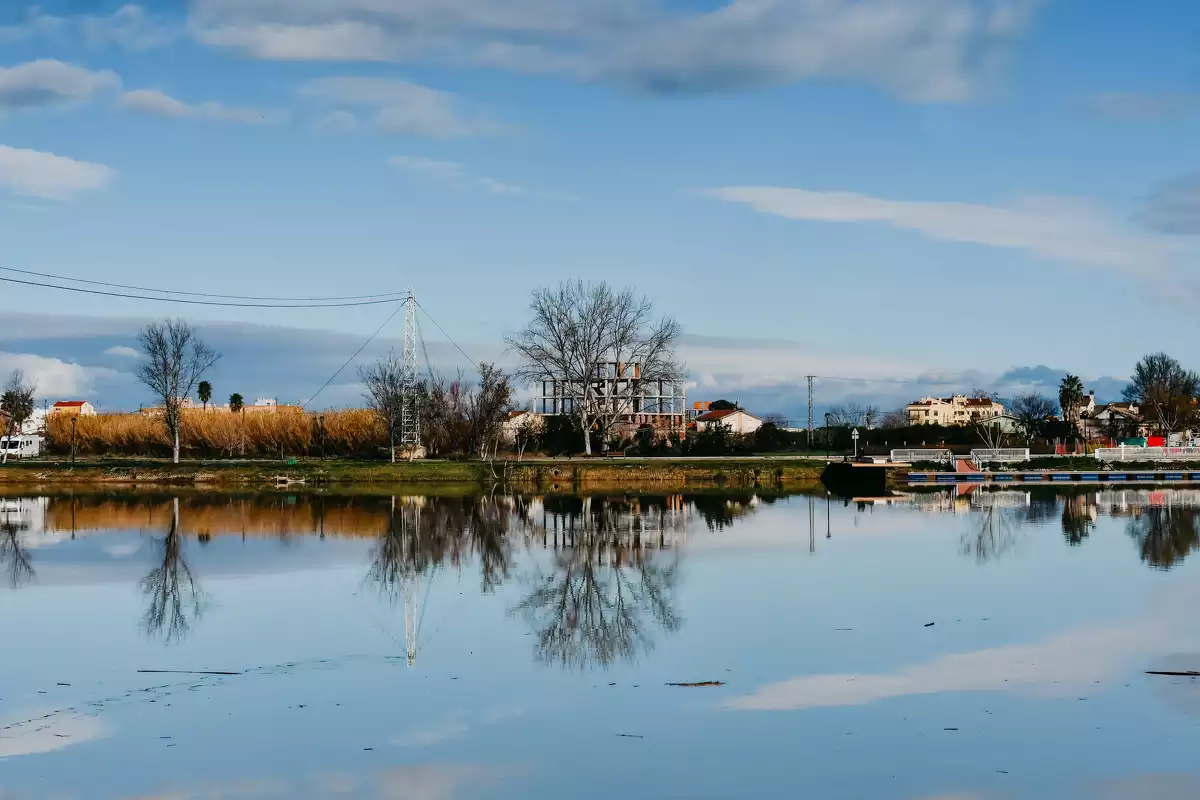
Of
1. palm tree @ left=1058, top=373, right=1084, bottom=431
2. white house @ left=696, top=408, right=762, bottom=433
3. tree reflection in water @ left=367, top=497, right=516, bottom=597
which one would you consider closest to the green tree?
palm tree @ left=1058, top=373, right=1084, bottom=431

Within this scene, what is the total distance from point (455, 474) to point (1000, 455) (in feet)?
104

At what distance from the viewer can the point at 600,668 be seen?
49.3ft

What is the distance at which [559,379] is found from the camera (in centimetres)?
7856

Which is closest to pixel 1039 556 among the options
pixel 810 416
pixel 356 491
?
pixel 356 491

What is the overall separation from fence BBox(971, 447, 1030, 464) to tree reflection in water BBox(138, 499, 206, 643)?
51053 mm

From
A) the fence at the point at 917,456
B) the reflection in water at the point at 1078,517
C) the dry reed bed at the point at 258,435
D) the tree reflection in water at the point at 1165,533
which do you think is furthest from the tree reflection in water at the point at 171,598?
the dry reed bed at the point at 258,435

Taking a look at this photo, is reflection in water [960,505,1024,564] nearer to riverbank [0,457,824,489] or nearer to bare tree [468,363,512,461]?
riverbank [0,457,824,489]

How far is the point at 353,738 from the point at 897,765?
4897mm

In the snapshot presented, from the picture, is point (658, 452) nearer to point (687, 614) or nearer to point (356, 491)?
point (356, 491)

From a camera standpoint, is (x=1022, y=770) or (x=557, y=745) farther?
(x=557, y=745)

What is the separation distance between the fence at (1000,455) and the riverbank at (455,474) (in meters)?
12.1

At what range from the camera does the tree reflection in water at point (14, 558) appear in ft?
77.2

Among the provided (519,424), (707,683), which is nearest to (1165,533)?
(707,683)

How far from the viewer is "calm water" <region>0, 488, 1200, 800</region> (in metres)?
10.5
